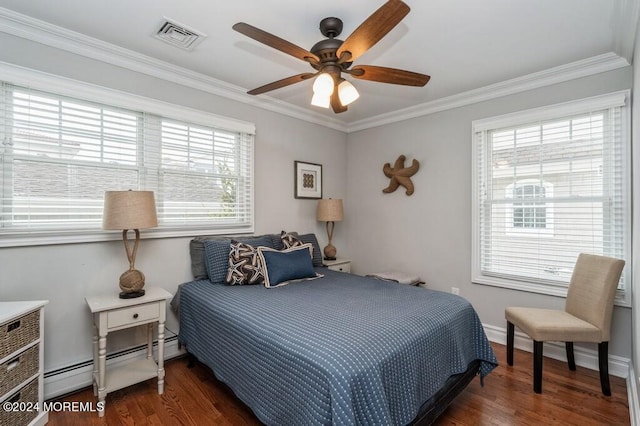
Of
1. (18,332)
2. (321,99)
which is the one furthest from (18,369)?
(321,99)

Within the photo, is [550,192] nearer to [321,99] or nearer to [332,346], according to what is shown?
[321,99]

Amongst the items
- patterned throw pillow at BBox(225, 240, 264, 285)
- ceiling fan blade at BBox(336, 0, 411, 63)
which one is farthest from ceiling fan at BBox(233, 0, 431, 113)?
patterned throw pillow at BBox(225, 240, 264, 285)

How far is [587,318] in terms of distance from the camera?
235 cm

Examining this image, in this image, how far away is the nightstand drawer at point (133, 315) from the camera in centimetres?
207

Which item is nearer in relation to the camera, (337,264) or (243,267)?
(243,267)

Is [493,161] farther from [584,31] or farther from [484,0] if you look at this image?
[484,0]

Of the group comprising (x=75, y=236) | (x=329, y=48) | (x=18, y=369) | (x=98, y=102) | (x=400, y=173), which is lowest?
(x=18, y=369)

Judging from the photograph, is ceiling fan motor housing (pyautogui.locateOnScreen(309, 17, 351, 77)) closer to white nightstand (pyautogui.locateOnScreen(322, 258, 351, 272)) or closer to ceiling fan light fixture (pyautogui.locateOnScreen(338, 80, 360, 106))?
ceiling fan light fixture (pyautogui.locateOnScreen(338, 80, 360, 106))

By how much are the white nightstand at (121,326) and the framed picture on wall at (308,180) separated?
2001 millimetres

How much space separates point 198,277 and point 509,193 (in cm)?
305

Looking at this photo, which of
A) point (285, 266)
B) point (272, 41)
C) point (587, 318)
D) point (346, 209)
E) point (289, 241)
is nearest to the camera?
point (272, 41)

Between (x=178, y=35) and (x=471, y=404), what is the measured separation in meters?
3.28

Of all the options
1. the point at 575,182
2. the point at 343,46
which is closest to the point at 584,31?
the point at 575,182

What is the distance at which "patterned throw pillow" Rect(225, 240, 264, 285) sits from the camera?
103 inches
